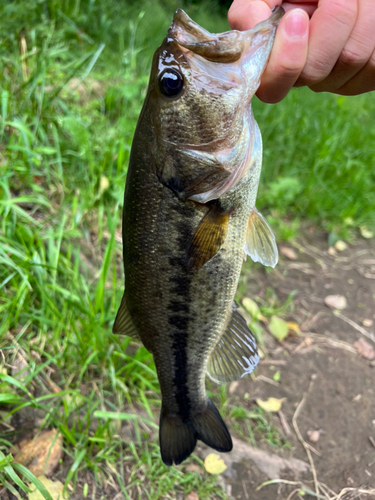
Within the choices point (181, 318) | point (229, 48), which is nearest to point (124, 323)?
point (181, 318)

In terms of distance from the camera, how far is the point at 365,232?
14.3 ft

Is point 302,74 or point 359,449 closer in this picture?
Result: point 302,74

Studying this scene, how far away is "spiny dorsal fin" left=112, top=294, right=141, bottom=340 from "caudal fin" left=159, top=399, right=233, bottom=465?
379 mm

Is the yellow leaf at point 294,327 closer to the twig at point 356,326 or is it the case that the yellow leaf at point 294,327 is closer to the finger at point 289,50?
the twig at point 356,326

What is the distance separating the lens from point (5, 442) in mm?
1710

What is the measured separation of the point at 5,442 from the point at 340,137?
431cm

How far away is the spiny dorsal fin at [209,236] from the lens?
129 centimetres

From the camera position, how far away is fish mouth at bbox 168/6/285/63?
3.80 ft

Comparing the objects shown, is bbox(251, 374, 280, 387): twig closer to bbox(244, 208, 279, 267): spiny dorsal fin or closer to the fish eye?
bbox(244, 208, 279, 267): spiny dorsal fin

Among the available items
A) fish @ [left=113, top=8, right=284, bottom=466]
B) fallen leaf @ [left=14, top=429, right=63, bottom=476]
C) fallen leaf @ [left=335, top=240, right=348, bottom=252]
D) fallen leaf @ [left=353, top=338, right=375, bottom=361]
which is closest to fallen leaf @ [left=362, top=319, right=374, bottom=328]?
fallen leaf @ [left=353, top=338, right=375, bottom=361]

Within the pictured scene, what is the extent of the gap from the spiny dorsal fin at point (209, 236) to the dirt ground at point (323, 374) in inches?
60.6

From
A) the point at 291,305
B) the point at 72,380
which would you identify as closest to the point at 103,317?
the point at 72,380

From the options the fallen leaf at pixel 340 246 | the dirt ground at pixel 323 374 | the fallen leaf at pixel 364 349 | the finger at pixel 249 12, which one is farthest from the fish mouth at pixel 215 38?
the fallen leaf at pixel 340 246

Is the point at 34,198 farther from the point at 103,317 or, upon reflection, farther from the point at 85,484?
the point at 85,484
